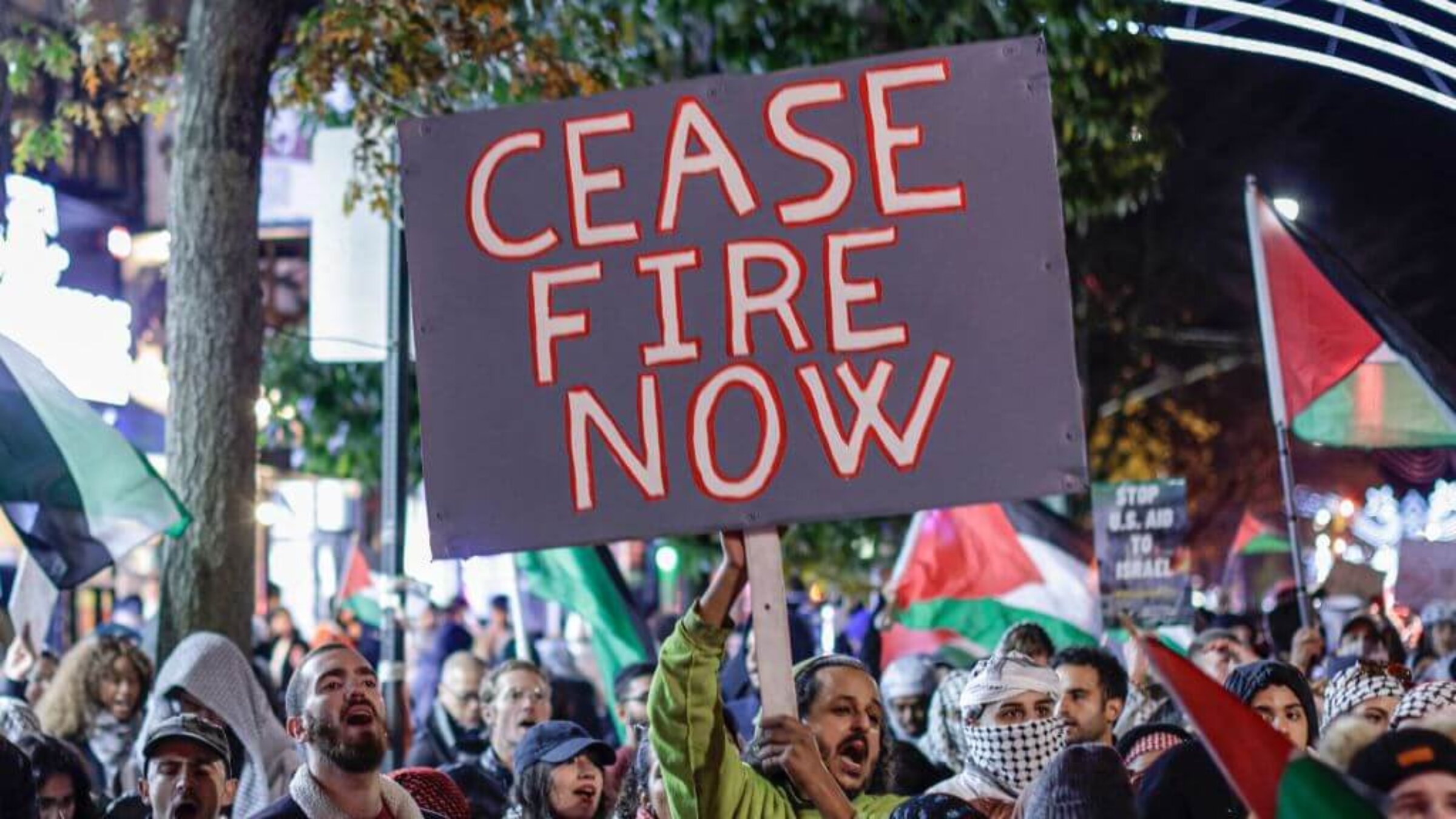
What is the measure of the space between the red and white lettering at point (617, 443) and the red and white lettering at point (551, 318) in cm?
11

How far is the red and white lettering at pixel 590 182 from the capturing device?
5727 mm

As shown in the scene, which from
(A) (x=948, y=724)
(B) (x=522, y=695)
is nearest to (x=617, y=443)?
(A) (x=948, y=724)

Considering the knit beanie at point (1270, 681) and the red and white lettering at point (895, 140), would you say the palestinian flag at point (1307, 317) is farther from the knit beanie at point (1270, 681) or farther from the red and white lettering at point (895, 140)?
the red and white lettering at point (895, 140)

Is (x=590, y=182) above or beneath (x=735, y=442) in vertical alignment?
above

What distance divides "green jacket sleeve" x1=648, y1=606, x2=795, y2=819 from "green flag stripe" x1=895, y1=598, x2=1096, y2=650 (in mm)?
9704

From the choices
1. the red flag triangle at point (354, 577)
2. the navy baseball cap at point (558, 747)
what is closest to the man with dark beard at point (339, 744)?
the navy baseball cap at point (558, 747)

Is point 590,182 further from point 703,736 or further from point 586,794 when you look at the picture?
point 586,794

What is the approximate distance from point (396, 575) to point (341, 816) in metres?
6.15

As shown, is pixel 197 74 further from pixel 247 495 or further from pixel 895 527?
pixel 895 527

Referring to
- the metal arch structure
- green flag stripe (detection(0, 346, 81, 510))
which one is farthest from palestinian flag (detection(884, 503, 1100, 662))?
green flag stripe (detection(0, 346, 81, 510))

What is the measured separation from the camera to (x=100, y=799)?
8.81 metres

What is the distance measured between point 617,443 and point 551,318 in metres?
0.37

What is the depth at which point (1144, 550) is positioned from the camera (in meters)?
15.7

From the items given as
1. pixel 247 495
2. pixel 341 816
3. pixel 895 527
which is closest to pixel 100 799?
pixel 341 816
